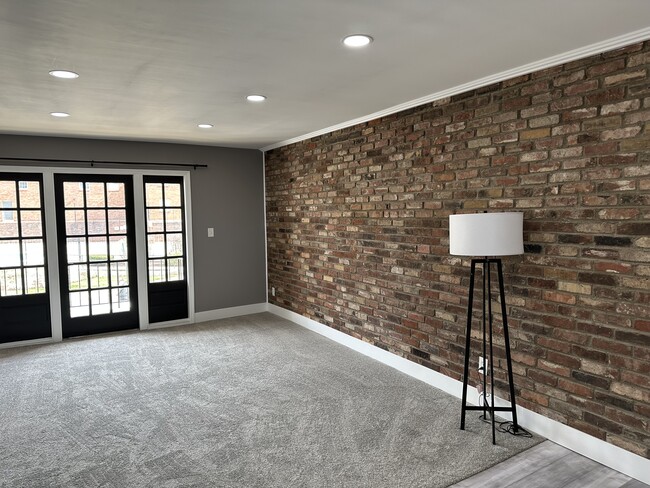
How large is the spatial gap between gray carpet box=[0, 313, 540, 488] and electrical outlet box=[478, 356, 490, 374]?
1.11 ft

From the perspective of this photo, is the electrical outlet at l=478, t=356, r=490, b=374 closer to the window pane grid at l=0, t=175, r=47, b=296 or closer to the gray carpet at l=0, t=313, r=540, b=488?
the gray carpet at l=0, t=313, r=540, b=488

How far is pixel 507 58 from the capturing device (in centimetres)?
267

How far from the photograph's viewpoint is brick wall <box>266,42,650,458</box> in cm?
241

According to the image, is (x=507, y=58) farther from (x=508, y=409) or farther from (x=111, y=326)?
(x=111, y=326)

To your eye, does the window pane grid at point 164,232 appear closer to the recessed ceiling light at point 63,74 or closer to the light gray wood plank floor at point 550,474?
the recessed ceiling light at point 63,74

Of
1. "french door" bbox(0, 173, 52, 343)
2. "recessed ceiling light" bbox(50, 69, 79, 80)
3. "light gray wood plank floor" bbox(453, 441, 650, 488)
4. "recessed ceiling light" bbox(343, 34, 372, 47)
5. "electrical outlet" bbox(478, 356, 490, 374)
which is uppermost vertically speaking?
"recessed ceiling light" bbox(50, 69, 79, 80)

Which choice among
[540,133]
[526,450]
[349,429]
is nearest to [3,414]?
[349,429]

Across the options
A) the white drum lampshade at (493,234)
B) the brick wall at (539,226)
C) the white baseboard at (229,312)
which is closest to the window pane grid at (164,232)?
the white baseboard at (229,312)

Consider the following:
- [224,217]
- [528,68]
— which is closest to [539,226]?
[528,68]

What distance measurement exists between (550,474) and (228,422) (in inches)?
80.6

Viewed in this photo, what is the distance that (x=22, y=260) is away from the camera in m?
4.98

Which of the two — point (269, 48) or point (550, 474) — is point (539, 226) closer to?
point (550, 474)

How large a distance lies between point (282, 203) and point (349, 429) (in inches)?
138

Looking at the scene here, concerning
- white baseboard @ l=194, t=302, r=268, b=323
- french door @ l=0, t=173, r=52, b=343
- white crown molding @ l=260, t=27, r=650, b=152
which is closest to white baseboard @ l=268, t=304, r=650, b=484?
white crown molding @ l=260, t=27, r=650, b=152
